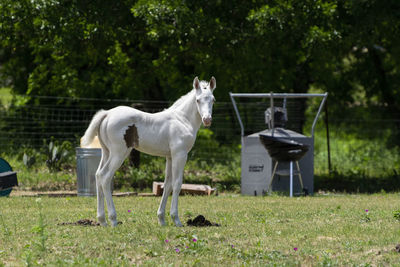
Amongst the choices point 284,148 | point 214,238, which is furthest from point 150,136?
point 284,148

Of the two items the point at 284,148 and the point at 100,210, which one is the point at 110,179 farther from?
the point at 284,148

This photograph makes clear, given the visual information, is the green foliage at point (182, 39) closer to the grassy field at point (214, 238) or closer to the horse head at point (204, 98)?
the grassy field at point (214, 238)

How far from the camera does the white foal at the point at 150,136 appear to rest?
845 cm

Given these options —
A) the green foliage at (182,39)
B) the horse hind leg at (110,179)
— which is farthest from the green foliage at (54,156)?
the horse hind leg at (110,179)

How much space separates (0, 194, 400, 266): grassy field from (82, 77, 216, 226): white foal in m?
0.49

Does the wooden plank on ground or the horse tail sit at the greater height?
the horse tail

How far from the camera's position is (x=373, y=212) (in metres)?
10.0

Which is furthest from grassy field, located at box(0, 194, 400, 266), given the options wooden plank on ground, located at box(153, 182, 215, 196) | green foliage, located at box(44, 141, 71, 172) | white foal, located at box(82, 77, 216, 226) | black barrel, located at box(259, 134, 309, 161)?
green foliage, located at box(44, 141, 71, 172)

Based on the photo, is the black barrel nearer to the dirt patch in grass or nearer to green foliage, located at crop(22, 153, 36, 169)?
the dirt patch in grass

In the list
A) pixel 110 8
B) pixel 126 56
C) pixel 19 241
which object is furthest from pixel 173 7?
pixel 19 241

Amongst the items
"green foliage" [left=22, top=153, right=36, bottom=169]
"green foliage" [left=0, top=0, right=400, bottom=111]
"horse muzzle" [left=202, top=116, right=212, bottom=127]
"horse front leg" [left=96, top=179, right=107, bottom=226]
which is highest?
"green foliage" [left=0, top=0, right=400, bottom=111]

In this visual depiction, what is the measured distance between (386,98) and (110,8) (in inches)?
422

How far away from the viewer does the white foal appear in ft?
27.7

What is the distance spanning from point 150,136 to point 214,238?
6.24ft
